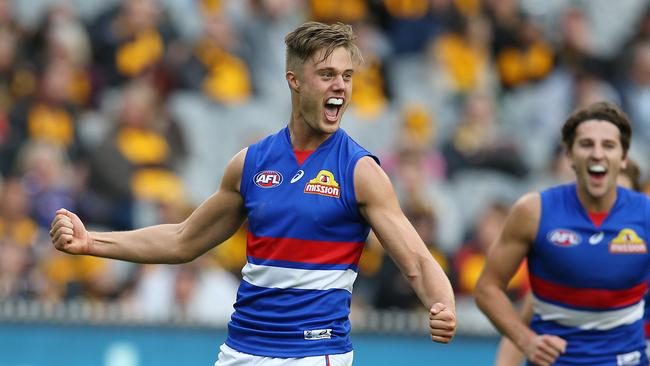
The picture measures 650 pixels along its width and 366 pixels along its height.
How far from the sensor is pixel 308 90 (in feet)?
19.6

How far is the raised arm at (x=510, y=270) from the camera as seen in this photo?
723 cm

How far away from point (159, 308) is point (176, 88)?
306 centimetres

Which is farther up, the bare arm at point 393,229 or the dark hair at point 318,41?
the dark hair at point 318,41

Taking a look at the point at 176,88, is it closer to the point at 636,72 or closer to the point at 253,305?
the point at 636,72

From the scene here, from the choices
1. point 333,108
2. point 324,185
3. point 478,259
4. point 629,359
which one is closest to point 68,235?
point 324,185

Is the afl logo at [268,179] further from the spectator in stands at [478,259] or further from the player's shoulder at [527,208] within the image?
the spectator in stands at [478,259]

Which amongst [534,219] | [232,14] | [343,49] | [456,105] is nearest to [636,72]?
[456,105]

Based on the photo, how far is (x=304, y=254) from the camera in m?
5.93

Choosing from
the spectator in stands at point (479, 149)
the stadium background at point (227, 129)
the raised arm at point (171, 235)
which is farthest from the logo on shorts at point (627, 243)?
the spectator in stands at point (479, 149)

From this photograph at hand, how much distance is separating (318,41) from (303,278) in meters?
1.05

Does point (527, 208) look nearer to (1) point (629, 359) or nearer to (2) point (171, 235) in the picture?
(1) point (629, 359)

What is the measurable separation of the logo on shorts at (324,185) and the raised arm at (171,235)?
41 cm

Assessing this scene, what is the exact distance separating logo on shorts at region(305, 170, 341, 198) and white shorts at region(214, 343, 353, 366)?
0.72 metres

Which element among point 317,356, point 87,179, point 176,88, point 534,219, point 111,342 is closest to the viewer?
point 317,356
